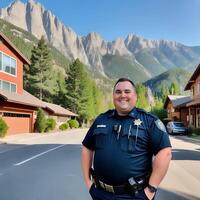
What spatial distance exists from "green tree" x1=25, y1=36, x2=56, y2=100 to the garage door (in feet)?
110

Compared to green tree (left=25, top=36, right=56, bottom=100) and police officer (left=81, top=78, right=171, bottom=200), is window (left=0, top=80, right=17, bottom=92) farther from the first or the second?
green tree (left=25, top=36, right=56, bottom=100)

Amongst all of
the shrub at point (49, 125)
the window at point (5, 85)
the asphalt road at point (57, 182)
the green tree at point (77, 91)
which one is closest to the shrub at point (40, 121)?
the shrub at point (49, 125)

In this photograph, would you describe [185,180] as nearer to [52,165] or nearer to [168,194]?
[168,194]

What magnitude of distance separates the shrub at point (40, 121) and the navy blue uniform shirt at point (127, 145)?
39025mm

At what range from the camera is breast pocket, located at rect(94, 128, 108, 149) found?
3555 mm

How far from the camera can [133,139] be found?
3.44 m

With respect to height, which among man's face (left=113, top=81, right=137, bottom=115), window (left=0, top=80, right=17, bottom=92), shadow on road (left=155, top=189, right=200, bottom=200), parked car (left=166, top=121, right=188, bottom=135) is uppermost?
window (left=0, top=80, right=17, bottom=92)

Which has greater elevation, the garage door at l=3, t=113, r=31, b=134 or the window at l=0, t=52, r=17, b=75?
the window at l=0, t=52, r=17, b=75

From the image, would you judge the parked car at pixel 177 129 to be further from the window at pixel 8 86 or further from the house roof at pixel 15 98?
the window at pixel 8 86

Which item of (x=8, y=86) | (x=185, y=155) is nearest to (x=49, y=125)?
(x=8, y=86)

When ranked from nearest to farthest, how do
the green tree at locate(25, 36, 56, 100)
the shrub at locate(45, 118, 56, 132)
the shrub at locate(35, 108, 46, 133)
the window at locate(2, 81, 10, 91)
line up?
the window at locate(2, 81, 10, 91)
the shrub at locate(35, 108, 46, 133)
the shrub at locate(45, 118, 56, 132)
the green tree at locate(25, 36, 56, 100)

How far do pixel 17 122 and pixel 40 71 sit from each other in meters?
38.3

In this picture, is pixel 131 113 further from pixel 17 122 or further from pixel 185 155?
pixel 17 122

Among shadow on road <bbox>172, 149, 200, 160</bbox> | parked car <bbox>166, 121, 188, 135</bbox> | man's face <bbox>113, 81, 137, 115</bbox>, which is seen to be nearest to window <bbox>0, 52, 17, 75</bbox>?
parked car <bbox>166, 121, 188, 135</bbox>
